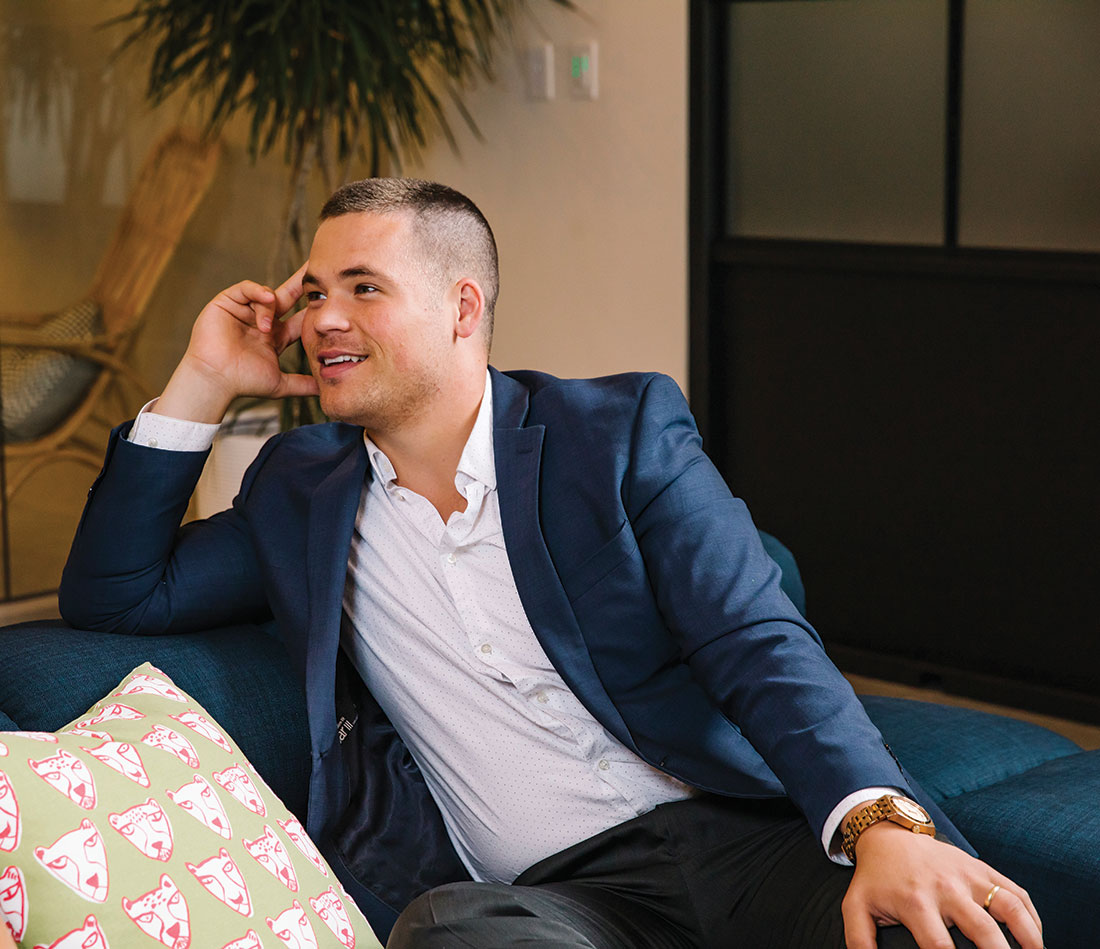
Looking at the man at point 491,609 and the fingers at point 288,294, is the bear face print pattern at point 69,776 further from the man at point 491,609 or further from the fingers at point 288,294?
the fingers at point 288,294

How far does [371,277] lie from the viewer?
65.0 inches

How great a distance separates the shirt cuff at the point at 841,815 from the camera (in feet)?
4.26

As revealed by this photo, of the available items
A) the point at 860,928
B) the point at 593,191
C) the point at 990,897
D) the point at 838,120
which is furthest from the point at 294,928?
the point at 593,191

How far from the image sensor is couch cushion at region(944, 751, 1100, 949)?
→ 1.48m

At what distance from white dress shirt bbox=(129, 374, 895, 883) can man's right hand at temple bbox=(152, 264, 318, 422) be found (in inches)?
2.0

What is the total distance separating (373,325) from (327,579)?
30 cm

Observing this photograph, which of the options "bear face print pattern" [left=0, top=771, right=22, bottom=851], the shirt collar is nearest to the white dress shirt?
the shirt collar

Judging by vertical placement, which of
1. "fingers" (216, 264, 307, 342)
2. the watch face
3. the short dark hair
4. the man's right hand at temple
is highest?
the short dark hair

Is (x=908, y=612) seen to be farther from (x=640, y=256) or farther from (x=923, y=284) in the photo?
(x=640, y=256)

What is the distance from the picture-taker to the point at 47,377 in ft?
12.1

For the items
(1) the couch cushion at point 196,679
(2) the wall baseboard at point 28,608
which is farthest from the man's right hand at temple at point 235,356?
(2) the wall baseboard at point 28,608

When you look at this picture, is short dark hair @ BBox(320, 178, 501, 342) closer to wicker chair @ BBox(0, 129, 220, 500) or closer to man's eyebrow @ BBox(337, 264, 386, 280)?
man's eyebrow @ BBox(337, 264, 386, 280)

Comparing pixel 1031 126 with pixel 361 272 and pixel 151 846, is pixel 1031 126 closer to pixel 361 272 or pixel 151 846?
pixel 361 272

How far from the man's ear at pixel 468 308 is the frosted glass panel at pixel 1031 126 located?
183 centimetres
